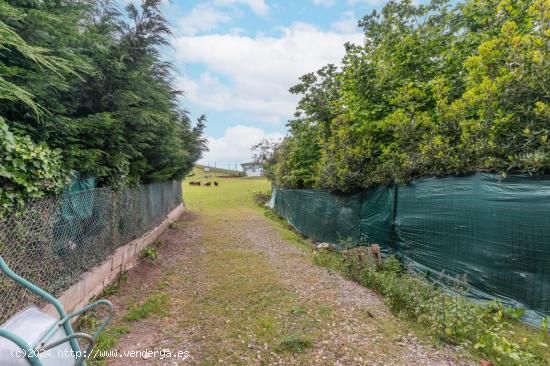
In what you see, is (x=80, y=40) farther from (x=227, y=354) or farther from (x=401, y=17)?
(x=401, y=17)

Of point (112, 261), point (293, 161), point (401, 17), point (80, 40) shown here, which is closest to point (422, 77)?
point (401, 17)

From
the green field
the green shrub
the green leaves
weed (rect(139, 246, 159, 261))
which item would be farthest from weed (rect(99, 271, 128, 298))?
the green field

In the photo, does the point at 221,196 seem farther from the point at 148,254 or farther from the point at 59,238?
the point at 59,238

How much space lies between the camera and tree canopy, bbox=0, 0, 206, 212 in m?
2.69

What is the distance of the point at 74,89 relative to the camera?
151 inches

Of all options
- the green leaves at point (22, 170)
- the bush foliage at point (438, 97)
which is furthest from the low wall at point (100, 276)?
the bush foliage at point (438, 97)

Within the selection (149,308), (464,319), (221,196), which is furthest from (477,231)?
(221,196)

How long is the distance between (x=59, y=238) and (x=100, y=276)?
3.52 ft

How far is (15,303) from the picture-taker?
2.53 meters

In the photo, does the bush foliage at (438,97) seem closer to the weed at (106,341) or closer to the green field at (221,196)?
the weed at (106,341)

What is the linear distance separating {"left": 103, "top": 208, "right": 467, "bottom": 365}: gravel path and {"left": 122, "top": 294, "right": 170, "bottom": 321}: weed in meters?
0.09

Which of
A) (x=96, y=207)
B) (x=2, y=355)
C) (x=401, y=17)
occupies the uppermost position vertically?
(x=401, y=17)

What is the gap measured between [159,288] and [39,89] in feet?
10.9

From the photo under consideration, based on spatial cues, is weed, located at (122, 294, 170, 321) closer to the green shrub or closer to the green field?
the green shrub
